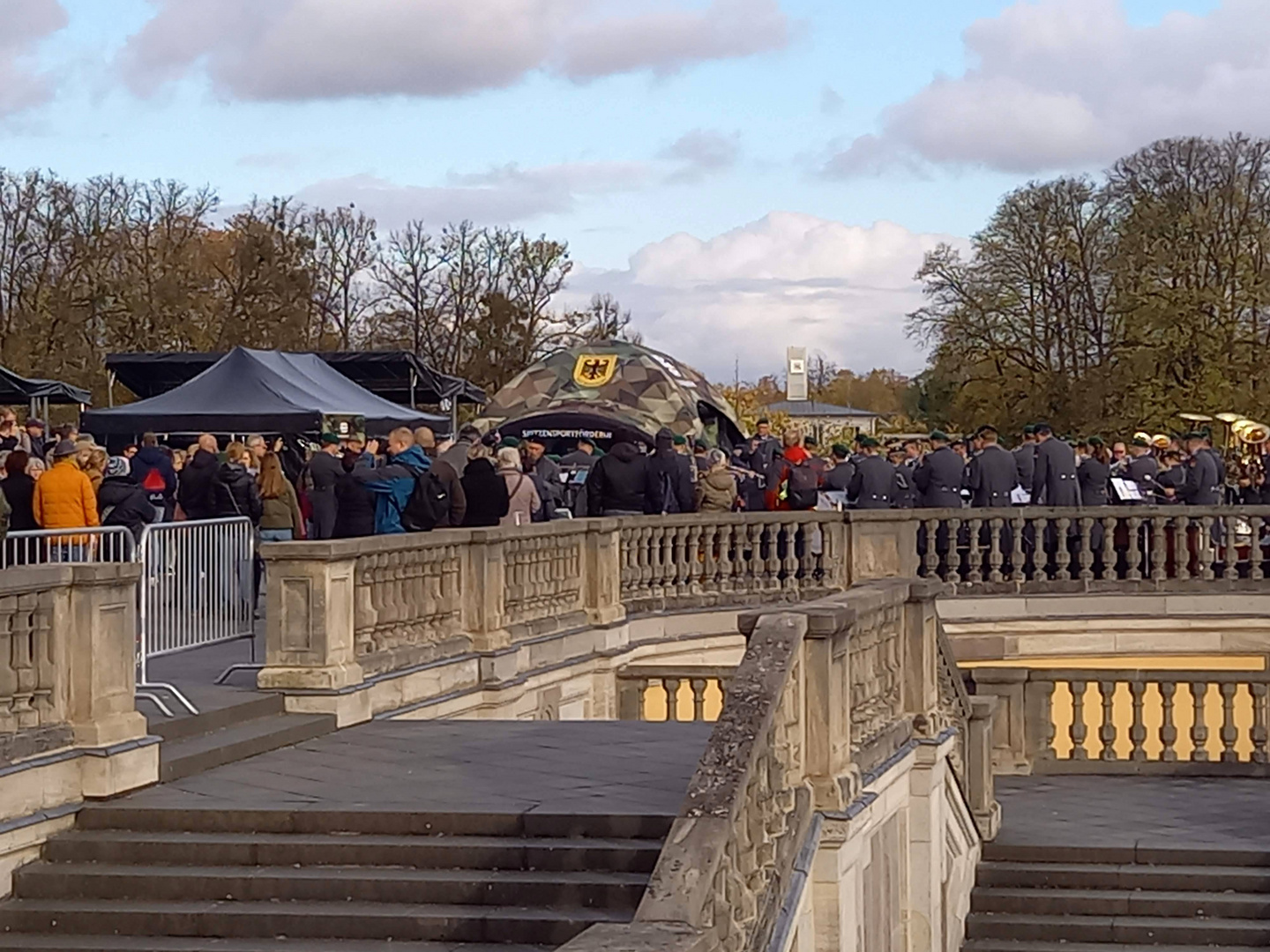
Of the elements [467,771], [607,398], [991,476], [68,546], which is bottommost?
[467,771]

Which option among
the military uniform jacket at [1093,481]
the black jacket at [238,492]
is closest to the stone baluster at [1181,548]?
the military uniform jacket at [1093,481]

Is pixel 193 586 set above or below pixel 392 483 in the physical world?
below

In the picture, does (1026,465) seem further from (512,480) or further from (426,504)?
(426,504)

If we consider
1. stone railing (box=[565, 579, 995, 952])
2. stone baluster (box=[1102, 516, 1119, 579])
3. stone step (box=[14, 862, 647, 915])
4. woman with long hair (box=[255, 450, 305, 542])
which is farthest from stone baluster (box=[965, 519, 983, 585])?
stone step (box=[14, 862, 647, 915])

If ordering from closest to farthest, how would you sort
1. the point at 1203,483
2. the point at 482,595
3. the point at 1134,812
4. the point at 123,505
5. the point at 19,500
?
the point at 19,500 < the point at 482,595 < the point at 123,505 < the point at 1134,812 < the point at 1203,483

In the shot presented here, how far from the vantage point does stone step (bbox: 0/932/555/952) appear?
8.42 metres

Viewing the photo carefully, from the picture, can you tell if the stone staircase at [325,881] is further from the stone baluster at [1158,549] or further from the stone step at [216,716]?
the stone baluster at [1158,549]

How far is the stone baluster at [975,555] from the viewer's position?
2053cm

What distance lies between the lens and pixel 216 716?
1141 centimetres

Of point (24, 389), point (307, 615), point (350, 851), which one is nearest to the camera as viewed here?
point (350, 851)

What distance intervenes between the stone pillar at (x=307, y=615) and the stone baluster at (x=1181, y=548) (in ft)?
36.6

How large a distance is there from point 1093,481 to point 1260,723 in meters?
4.79

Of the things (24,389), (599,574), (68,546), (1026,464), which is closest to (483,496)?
(599,574)

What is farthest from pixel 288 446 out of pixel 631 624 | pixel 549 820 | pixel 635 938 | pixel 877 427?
pixel 877 427
